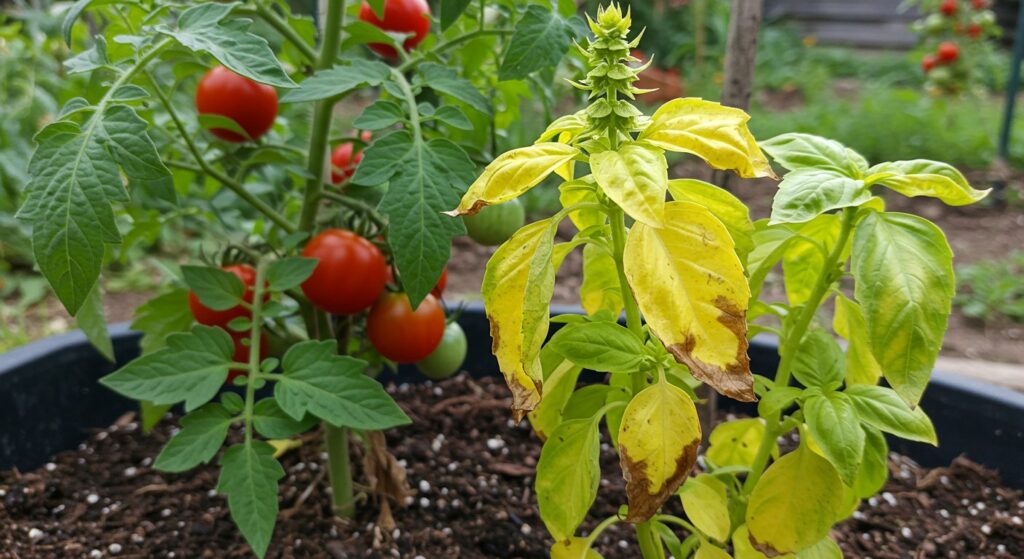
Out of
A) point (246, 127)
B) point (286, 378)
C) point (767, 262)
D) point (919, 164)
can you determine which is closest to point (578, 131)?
point (767, 262)

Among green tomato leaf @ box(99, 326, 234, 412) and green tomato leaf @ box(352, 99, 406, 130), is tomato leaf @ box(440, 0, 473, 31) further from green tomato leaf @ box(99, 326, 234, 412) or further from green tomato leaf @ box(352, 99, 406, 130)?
green tomato leaf @ box(99, 326, 234, 412)

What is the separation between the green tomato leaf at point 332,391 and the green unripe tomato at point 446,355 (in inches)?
11.5

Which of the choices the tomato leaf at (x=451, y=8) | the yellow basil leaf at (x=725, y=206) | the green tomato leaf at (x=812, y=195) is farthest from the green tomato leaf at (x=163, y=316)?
the green tomato leaf at (x=812, y=195)

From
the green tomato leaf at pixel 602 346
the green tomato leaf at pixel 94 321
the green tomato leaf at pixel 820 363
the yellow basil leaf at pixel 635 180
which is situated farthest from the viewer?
the green tomato leaf at pixel 94 321

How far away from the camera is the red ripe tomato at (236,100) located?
121cm

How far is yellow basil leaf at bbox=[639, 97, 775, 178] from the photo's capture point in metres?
0.74

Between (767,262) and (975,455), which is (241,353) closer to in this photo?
(767,262)

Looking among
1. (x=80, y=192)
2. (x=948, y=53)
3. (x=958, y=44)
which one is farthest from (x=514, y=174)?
(x=958, y=44)

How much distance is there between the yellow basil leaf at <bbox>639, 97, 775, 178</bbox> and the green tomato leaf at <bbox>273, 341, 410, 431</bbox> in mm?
455

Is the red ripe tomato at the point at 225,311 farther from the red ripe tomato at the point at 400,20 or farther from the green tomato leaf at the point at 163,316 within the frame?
the red ripe tomato at the point at 400,20

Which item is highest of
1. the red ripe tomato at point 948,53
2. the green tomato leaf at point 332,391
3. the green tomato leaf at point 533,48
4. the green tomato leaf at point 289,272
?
the green tomato leaf at point 533,48

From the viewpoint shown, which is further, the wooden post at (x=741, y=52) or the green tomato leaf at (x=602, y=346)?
the wooden post at (x=741, y=52)

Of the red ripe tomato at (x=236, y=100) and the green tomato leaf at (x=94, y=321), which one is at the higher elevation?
the red ripe tomato at (x=236, y=100)

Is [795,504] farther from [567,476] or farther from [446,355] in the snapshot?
[446,355]
